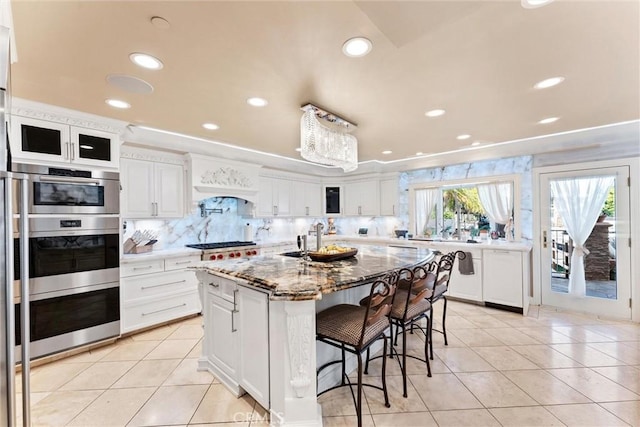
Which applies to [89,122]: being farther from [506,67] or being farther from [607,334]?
[607,334]

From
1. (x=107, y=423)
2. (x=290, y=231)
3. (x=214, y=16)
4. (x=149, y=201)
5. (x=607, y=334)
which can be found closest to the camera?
(x=214, y=16)

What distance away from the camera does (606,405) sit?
1.96 m

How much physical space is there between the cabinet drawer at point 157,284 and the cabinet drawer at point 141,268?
58 millimetres

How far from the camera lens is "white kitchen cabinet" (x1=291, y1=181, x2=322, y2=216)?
18.3 ft

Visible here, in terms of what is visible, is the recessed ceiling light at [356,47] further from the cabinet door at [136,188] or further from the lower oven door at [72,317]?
the lower oven door at [72,317]

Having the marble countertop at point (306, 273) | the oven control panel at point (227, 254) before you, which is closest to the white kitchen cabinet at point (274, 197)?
the oven control panel at point (227, 254)

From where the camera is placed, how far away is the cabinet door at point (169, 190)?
3633 mm

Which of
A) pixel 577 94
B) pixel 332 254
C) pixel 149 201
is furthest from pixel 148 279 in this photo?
pixel 577 94

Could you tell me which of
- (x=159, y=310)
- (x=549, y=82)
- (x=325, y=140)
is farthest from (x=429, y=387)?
(x=159, y=310)

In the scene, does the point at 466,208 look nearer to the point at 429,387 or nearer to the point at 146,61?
the point at 429,387

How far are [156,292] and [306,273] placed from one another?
2415 millimetres

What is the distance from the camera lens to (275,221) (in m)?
5.57

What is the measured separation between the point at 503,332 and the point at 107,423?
12.7 feet

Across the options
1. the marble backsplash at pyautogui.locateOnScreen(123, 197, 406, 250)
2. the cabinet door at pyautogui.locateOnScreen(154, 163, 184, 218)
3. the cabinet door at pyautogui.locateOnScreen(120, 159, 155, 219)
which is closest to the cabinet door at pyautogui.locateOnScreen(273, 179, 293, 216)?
the marble backsplash at pyautogui.locateOnScreen(123, 197, 406, 250)
